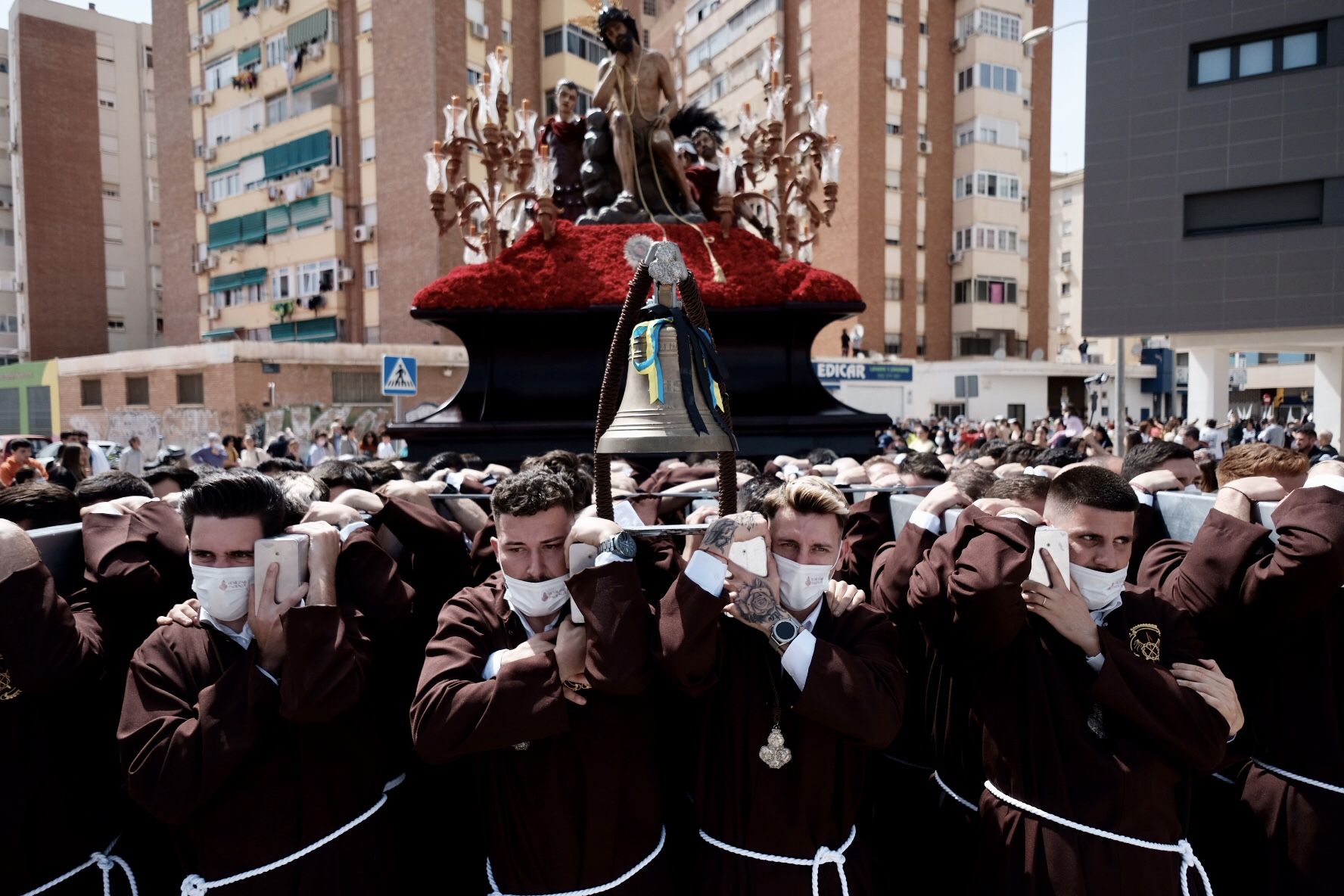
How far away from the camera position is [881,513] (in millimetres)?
4051

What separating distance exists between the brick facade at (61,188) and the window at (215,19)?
8.43 metres

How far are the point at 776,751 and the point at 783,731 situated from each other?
0.26 ft

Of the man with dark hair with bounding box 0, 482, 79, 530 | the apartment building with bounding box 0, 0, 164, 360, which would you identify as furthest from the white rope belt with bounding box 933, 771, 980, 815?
the apartment building with bounding box 0, 0, 164, 360

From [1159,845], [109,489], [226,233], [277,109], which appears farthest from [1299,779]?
[226,233]

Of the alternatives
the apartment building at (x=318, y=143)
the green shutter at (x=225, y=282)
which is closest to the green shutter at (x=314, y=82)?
the apartment building at (x=318, y=143)

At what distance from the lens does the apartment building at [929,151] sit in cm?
3544

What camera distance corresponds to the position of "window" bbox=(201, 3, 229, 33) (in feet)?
115

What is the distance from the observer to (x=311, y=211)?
3325 centimetres

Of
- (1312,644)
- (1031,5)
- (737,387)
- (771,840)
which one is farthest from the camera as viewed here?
(1031,5)

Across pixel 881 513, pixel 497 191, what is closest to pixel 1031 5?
pixel 497 191

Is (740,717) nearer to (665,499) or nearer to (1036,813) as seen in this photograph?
(1036,813)

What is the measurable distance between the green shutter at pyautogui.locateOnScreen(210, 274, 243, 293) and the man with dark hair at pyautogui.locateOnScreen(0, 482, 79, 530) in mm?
36530

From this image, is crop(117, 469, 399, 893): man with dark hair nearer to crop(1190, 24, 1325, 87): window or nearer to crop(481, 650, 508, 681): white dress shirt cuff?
crop(481, 650, 508, 681): white dress shirt cuff

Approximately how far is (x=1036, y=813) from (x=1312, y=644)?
1.26 meters
